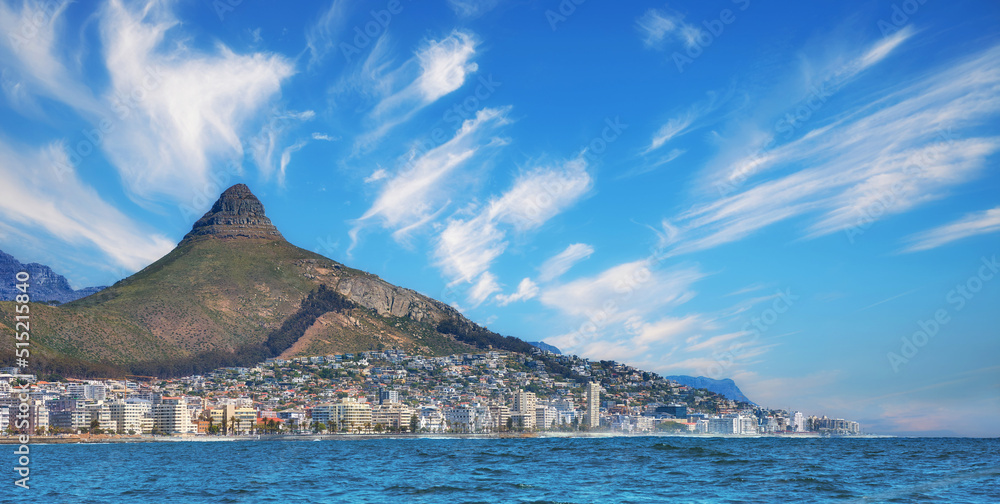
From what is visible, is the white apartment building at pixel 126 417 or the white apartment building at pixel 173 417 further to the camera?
the white apartment building at pixel 173 417

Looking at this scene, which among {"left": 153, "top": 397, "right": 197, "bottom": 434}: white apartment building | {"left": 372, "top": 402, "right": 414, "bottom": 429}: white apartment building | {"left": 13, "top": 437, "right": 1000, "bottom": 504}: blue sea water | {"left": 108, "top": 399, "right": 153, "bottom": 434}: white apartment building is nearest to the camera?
{"left": 13, "top": 437, "right": 1000, "bottom": 504}: blue sea water

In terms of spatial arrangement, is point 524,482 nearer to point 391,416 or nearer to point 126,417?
point 126,417

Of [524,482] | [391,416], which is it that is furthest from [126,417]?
[524,482]

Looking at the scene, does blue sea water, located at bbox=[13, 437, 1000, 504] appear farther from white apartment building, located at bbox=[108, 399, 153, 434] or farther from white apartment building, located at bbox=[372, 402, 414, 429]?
white apartment building, located at bbox=[372, 402, 414, 429]

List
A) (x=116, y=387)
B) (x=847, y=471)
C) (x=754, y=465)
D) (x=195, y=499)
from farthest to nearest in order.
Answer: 1. (x=116, y=387)
2. (x=754, y=465)
3. (x=847, y=471)
4. (x=195, y=499)

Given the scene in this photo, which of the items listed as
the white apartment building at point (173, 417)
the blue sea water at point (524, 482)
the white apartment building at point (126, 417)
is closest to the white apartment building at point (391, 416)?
the white apartment building at point (173, 417)

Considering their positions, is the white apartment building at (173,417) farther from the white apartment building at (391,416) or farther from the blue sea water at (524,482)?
the blue sea water at (524,482)

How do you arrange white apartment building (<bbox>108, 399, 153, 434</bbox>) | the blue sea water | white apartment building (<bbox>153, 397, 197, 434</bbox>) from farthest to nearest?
white apartment building (<bbox>153, 397, 197, 434</bbox>), white apartment building (<bbox>108, 399, 153, 434</bbox>), the blue sea water

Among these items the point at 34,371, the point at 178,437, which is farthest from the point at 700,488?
the point at 34,371

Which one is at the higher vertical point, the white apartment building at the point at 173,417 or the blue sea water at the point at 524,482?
the blue sea water at the point at 524,482

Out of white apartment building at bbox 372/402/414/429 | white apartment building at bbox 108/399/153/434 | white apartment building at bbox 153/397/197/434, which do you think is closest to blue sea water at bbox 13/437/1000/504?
white apartment building at bbox 153/397/197/434

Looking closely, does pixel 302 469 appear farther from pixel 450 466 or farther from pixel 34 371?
pixel 34 371
